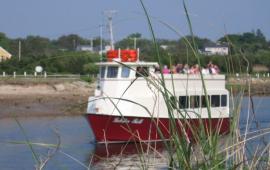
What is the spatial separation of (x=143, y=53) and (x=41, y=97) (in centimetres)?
2835

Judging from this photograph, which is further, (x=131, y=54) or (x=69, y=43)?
(x=69, y=43)

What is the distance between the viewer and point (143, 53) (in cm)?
1507

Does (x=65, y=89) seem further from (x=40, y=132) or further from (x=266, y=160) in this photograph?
(x=266, y=160)

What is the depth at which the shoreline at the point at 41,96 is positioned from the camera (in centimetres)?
3869

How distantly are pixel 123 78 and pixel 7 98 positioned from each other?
795 inches

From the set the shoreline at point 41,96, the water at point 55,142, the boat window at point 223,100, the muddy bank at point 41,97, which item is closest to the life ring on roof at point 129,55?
the water at point 55,142

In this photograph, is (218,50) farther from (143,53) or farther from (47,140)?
(47,140)

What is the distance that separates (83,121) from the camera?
1368 inches

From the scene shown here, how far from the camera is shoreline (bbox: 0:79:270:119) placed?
127ft

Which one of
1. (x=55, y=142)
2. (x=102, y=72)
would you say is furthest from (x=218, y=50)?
(x=102, y=72)

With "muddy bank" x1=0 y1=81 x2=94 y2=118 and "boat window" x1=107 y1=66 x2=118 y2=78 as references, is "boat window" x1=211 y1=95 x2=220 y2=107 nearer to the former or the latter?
"boat window" x1=107 y1=66 x2=118 y2=78

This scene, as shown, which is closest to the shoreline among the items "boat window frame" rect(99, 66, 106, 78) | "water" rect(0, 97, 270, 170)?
"water" rect(0, 97, 270, 170)

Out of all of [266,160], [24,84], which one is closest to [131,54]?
[266,160]

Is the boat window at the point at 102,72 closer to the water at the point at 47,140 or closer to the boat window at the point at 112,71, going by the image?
the boat window at the point at 112,71
